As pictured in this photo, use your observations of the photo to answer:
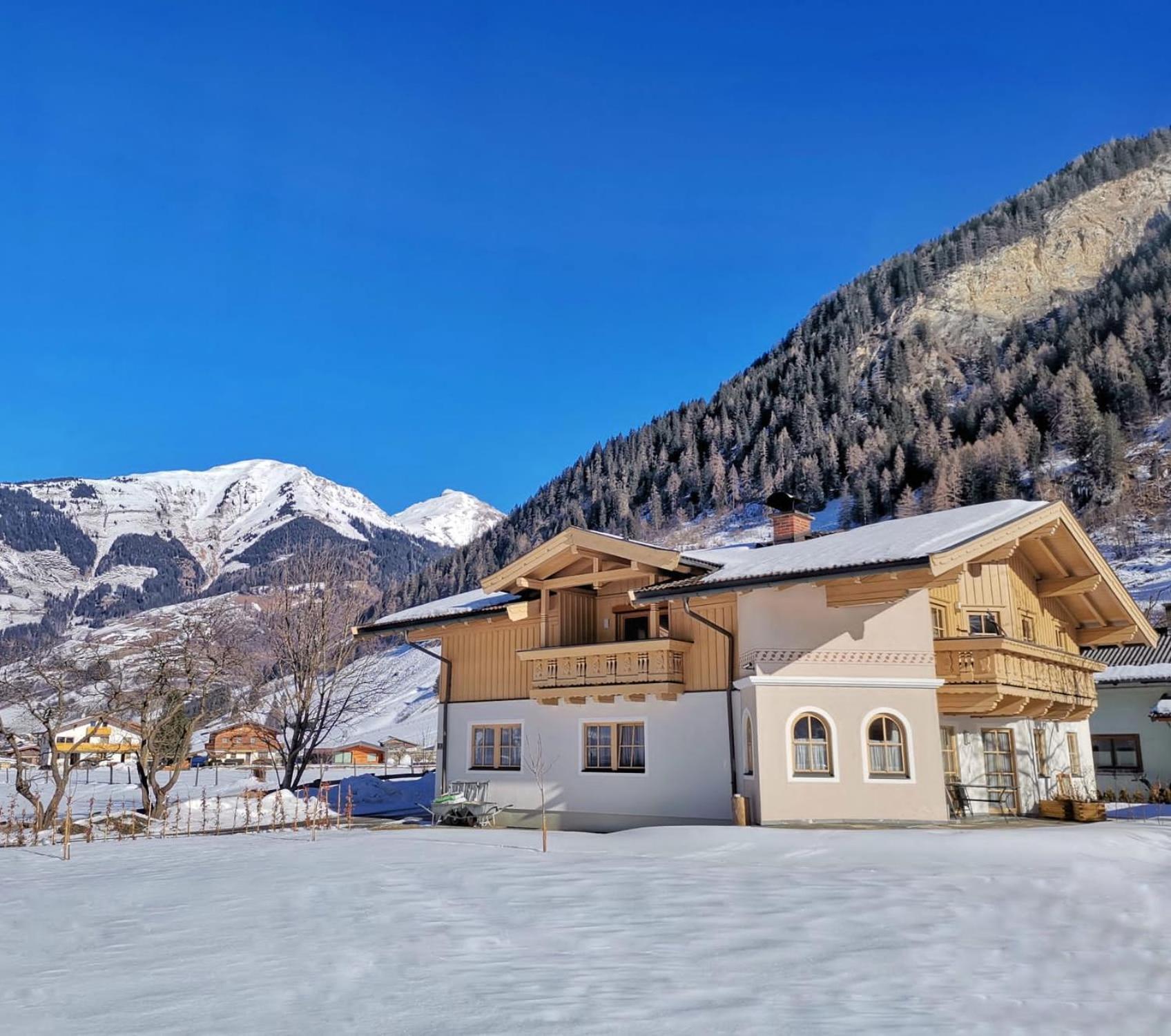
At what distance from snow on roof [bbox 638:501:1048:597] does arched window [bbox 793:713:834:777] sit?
2.84m

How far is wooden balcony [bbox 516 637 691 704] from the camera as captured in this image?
61.6 ft

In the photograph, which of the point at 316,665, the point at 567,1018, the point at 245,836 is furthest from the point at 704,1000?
the point at 316,665

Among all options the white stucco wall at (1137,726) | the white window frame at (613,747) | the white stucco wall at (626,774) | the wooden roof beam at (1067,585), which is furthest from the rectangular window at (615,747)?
the white stucco wall at (1137,726)

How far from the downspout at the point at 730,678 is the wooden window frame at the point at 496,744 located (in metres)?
5.73

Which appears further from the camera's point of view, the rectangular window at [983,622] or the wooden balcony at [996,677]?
the rectangular window at [983,622]

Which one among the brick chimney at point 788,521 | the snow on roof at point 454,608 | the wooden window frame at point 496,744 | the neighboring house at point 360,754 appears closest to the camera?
the brick chimney at point 788,521

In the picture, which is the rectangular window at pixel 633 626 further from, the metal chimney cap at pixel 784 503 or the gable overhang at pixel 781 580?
the metal chimney cap at pixel 784 503

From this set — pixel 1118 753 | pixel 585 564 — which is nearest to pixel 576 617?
pixel 585 564

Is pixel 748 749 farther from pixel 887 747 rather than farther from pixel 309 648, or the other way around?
pixel 309 648

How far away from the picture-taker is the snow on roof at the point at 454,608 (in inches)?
888

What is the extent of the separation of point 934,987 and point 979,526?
472 inches

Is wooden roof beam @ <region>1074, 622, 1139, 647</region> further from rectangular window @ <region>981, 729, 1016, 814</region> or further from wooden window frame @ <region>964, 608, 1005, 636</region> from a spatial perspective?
wooden window frame @ <region>964, 608, 1005, 636</region>

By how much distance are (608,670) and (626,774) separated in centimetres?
227

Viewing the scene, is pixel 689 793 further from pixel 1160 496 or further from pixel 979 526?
pixel 1160 496
